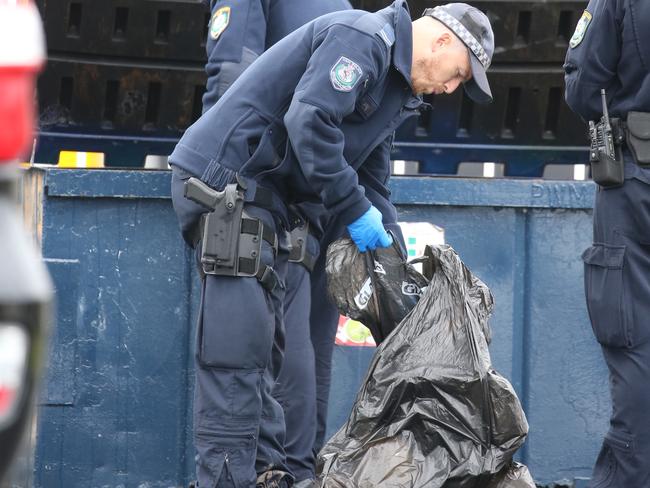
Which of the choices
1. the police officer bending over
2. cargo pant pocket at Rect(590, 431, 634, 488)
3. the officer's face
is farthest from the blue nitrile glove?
cargo pant pocket at Rect(590, 431, 634, 488)

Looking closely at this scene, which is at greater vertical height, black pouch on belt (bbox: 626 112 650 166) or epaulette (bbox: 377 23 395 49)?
epaulette (bbox: 377 23 395 49)

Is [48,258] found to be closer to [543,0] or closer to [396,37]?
[396,37]

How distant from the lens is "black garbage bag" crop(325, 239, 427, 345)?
350cm

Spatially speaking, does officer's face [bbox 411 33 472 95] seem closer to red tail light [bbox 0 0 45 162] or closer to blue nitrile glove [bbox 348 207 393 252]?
blue nitrile glove [bbox 348 207 393 252]

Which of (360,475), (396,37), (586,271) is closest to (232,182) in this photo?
(396,37)

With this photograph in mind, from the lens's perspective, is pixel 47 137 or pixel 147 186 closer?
pixel 147 186

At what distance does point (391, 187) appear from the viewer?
167 inches

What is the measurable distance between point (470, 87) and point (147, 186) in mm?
1162

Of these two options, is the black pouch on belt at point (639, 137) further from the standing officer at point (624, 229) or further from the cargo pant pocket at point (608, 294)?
the cargo pant pocket at point (608, 294)

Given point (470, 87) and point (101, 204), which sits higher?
point (470, 87)

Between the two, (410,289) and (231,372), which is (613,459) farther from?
(231,372)

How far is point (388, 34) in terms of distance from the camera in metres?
3.33

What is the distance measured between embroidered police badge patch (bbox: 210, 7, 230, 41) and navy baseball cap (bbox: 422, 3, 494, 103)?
67 centimetres

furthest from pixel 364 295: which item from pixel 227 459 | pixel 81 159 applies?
pixel 81 159
